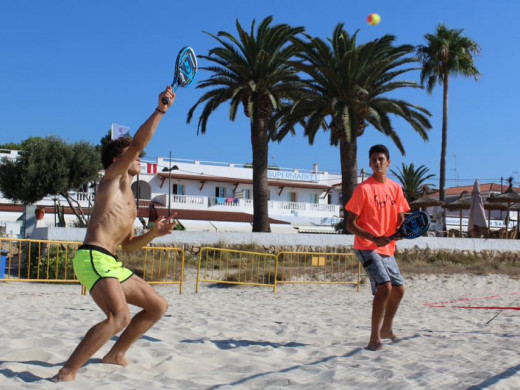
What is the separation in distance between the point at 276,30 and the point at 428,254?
10068 millimetres

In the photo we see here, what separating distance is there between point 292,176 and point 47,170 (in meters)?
25.7

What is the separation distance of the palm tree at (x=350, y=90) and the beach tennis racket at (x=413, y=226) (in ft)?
48.8

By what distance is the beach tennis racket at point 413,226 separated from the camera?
5.01m

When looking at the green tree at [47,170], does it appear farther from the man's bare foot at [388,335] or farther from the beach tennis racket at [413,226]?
the beach tennis racket at [413,226]

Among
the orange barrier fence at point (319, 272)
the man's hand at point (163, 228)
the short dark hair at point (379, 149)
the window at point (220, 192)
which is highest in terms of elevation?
the window at point (220, 192)

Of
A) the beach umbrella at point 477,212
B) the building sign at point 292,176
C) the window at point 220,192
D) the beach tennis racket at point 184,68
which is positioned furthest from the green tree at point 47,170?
the beach tennis racket at point 184,68

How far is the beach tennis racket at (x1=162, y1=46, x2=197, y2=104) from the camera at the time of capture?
395 cm

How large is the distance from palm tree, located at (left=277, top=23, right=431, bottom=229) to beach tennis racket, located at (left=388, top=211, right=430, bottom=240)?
14882 mm

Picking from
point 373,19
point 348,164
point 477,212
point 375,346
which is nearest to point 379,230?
point 375,346

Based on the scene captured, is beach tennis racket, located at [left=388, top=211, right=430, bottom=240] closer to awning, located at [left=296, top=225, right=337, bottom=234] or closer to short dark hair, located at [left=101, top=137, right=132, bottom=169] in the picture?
short dark hair, located at [left=101, top=137, right=132, bottom=169]

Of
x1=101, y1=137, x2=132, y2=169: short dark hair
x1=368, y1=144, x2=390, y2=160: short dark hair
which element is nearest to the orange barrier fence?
x1=368, y1=144, x2=390, y2=160: short dark hair

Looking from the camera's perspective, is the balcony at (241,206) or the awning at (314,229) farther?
the balcony at (241,206)

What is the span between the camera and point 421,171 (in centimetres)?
4975

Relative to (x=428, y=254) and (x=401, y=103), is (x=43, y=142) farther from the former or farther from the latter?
(x=428, y=254)
